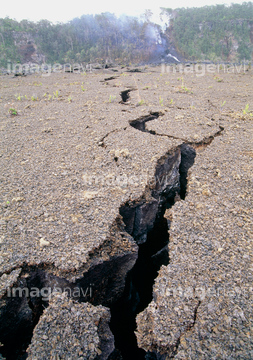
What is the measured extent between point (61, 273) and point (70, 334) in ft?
1.23

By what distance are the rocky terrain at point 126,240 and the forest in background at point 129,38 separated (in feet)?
53.9

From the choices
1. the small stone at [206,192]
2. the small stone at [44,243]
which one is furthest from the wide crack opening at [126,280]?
the small stone at [206,192]

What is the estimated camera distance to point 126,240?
1.72 m

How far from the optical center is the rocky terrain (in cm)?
116

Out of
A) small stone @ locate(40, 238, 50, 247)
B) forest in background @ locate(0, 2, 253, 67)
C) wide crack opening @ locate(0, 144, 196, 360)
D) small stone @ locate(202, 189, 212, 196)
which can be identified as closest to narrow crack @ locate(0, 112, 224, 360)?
wide crack opening @ locate(0, 144, 196, 360)

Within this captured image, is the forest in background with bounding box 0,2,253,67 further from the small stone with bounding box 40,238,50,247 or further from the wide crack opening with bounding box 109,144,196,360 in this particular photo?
the small stone with bounding box 40,238,50,247

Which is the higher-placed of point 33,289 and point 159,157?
point 159,157

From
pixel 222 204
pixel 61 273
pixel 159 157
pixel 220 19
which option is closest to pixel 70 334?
pixel 61 273

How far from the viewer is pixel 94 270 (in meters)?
1.52

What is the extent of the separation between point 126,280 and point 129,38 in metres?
23.1

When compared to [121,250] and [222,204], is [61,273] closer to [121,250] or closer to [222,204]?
[121,250]

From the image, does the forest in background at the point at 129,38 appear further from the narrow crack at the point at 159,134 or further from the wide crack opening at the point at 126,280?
the wide crack opening at the point at 126,280

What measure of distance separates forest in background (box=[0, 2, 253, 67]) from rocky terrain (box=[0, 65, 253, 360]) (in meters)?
16.4

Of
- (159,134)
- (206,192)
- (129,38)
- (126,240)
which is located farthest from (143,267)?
(129,38)
